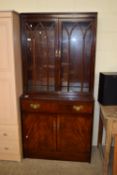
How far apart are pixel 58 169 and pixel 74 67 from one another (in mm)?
1366

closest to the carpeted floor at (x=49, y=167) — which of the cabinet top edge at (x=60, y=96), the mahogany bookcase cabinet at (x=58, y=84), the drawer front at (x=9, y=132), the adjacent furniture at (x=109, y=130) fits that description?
the mahogany bookcase cabinet at (x=58, y=84)

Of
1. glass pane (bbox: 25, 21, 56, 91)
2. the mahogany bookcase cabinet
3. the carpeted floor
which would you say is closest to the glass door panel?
the mahogany bookcase cabinet

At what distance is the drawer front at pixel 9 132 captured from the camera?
7.61 feet

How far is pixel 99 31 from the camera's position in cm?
241

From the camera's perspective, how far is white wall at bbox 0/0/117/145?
92.6 inches

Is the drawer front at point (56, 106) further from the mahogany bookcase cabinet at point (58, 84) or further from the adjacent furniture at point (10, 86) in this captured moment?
the adjacent furniture at point (10, 86)

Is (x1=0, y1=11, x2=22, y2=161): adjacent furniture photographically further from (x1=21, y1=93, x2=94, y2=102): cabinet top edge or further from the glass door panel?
the glass door panel

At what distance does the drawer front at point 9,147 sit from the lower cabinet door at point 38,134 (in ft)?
0.41

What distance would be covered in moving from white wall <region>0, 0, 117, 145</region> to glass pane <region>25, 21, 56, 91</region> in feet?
1.03

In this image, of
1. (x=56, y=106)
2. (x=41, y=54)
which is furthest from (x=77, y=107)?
(x=41, y=54)

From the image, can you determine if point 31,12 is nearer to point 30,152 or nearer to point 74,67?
point 74,67

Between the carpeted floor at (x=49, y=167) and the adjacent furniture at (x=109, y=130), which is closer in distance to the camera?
the adjacent furniture at (x=109, y=130)

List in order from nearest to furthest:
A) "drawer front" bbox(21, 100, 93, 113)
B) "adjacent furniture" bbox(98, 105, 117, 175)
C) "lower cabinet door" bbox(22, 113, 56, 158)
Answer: "adjacent furniture" bbox(98, 105, 117, 175)
"drawer front" bbox(21, 100, 93, 113)
"lower cabinet door" bbox(22, 113, 56, 158)

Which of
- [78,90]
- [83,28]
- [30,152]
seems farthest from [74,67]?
[30,152]
